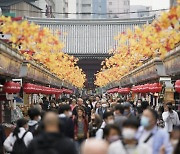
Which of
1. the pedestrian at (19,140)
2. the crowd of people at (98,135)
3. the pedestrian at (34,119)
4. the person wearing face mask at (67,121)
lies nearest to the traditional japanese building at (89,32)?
the crowd of people at (98,135)

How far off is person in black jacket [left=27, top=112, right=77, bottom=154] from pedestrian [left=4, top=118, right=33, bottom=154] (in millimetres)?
3730

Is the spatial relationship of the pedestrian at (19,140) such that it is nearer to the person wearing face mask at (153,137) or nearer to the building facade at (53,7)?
the person wearing face mask at (153,137)

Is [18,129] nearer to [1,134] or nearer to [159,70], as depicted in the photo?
[1,134]

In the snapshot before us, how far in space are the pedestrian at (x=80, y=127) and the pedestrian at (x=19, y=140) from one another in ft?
10.9

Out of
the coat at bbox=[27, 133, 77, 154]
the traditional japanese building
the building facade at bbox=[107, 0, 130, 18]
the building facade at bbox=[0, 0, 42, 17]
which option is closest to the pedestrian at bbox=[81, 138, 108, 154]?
the coat at bbox=[27, 133, 77, 154]

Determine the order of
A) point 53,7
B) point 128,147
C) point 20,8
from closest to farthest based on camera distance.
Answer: point 128,147, point 20,8, point 53,7

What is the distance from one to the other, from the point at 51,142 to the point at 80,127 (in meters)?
7.73

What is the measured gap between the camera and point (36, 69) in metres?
32.8

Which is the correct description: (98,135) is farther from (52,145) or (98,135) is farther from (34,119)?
(52,145)

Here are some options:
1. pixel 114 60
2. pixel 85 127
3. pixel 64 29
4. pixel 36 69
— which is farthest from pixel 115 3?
pixel 85 127

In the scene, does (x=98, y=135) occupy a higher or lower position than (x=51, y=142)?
lower

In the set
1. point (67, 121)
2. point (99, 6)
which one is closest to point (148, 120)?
point (67, 121)

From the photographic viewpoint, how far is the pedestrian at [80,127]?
1495cm

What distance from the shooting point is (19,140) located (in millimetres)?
11344
